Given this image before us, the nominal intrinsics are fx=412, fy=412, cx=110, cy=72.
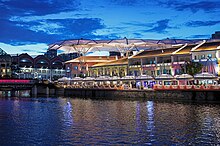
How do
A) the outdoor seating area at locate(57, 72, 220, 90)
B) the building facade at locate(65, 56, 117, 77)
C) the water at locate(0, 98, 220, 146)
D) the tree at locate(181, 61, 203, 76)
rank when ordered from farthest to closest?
the building facade at locate(65, 56, 117, 77) < the tree at locate(181, 61, 203, 76) < the outdoor seating area at locate(57, 72, 220, 90) < the water at locate(0, 98, 220, 146)

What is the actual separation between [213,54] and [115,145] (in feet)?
236

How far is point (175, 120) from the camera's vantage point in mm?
49281

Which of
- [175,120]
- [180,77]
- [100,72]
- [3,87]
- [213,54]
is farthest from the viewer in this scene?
[100,72]

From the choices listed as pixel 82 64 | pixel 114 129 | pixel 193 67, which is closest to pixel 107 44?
pixel 82 64

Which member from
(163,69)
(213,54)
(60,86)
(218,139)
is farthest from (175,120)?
(60,86)

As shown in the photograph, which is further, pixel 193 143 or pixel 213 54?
pixel 213 54

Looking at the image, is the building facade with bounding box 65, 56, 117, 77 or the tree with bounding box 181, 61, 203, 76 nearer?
the tree with bounding box 181, 61, 203, 76

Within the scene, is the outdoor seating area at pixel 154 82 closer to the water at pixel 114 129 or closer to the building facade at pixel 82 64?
the building facade at pixel 82 64

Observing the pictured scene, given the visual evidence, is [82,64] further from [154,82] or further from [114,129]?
[114,129]

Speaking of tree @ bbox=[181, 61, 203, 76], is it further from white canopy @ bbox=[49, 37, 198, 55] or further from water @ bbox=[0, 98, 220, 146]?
water @ bbox=[0, 98, 220, 146]

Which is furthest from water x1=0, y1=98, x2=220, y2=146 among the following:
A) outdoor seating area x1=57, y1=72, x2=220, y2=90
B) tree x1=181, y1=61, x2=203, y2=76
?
tree x1=181, y1=61, x2=203, y2=76

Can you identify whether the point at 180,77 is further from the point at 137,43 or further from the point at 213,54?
the point at 137,43

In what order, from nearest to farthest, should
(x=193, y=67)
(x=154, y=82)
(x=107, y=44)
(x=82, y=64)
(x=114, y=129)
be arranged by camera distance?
(x=114, y=129), (x=193, y=67), (x=154, y=82), (x=107, y=44), (x=82, y=64)

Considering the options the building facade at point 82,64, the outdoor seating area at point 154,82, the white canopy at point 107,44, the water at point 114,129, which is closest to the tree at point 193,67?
the outdoor seating area at point 154,82
